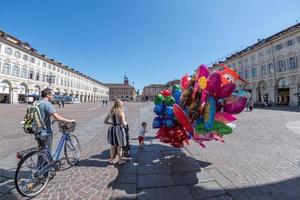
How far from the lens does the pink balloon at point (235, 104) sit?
3.69m

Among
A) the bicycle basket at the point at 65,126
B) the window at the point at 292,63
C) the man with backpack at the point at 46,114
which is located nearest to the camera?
the man with backpack at the point at 46,114

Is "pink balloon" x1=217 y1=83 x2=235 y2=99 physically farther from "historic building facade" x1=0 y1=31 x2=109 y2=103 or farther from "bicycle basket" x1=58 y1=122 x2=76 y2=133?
"historic building facade" x1=0 y1=31 x2=109 y2=103

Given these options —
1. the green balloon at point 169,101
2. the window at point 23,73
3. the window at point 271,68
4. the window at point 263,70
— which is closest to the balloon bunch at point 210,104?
the green balloon at point 169,101

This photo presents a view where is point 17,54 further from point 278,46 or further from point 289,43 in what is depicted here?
point 289,43

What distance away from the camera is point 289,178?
3666 mm

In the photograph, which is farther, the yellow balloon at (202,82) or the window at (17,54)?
the window at (17,54)

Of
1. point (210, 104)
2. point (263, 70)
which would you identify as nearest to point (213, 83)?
point (210, 104)

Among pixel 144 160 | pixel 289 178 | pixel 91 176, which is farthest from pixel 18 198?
pixel 289 178

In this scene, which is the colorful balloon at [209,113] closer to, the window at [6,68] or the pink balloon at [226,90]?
the pink balloon at [226,90]

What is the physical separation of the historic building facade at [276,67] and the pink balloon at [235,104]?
3553 cm

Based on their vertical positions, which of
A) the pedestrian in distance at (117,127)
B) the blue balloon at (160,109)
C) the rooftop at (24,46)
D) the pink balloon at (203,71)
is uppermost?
the rooftop at (24,46)

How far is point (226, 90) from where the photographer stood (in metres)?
3.56

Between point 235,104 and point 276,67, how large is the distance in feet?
134

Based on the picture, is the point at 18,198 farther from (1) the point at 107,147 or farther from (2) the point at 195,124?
(2) the point at 195,124
